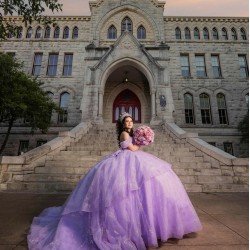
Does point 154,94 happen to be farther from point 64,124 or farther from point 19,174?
point 19,174

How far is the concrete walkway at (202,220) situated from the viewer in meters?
2.27

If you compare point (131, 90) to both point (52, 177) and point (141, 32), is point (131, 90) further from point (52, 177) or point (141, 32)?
point (52, 177)

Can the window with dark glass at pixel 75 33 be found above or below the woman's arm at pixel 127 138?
above

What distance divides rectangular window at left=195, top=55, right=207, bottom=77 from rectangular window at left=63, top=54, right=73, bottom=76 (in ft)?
41.4

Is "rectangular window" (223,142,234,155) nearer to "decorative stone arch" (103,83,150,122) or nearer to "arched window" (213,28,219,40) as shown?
"decorative stone arch" (103,83,150,122)

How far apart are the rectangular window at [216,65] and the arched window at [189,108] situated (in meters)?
3.78

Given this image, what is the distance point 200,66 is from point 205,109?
4661mm

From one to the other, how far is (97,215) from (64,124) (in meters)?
15.2

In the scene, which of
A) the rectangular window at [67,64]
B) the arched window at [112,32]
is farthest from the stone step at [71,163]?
the arched window at [112,32]

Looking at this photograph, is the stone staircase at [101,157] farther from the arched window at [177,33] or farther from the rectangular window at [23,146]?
the arched window at [177,33]

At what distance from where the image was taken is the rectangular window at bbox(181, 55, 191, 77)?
733 inches

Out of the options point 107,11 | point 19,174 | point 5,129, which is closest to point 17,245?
point 19,174

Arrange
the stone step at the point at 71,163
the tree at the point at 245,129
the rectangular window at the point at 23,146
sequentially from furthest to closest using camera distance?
the rectangular window at the point at 23,146 → the tree at the point at 245,129 → the stone step at the point at 71,163

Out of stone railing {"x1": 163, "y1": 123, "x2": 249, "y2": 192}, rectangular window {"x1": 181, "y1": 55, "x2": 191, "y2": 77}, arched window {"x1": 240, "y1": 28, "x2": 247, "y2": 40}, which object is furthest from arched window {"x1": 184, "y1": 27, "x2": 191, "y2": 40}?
stone railing {"x1": 163, "y1": 123, "x2": 249, "y2": 192}
